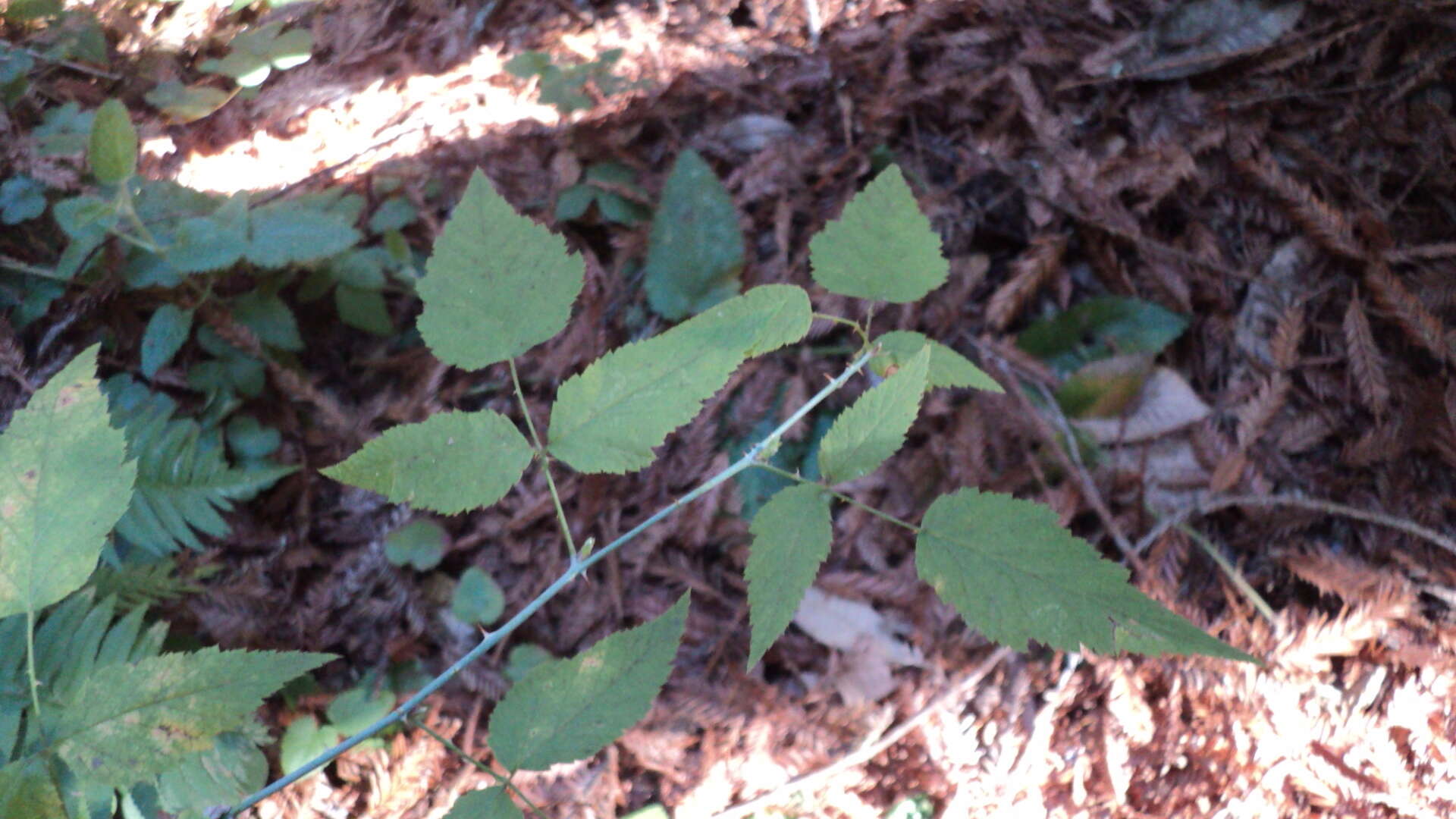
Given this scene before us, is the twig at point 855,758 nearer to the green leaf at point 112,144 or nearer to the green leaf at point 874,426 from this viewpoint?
the green leaf at point 874,426

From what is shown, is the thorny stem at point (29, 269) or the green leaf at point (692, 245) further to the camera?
the green leaf at point (692, 245)

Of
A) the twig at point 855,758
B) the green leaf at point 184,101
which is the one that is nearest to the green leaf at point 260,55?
the green leaf at point 184,101

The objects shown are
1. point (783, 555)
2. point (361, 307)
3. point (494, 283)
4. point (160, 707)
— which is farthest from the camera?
point (361, 307)

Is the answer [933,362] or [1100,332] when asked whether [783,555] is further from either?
[1100,332]

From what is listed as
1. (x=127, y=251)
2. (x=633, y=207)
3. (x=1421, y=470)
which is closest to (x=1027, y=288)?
(x=1421, y=470)

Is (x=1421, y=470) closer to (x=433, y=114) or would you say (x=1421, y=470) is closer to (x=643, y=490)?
(x=643, y=490)

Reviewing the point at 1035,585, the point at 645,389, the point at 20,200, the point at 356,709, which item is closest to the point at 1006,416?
the point at 1035,585
